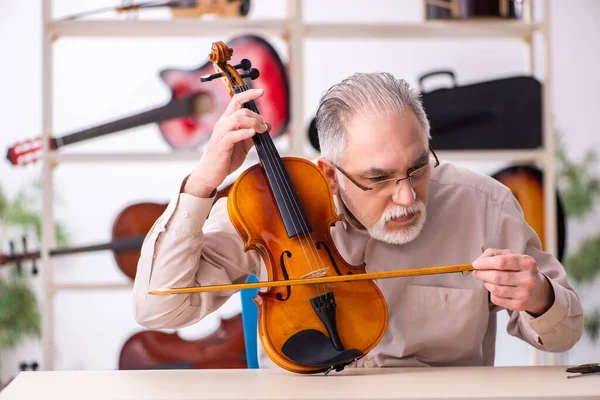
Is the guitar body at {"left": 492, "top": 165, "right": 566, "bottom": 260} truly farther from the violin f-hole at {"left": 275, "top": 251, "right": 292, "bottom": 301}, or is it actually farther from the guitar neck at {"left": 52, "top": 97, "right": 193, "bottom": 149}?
the violin f-hole at {"left": 275, "top": 251, "right": 292, "bottom": 301}

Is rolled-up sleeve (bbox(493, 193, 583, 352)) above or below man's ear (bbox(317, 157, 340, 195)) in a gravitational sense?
below

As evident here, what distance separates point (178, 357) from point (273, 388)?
1513 mm

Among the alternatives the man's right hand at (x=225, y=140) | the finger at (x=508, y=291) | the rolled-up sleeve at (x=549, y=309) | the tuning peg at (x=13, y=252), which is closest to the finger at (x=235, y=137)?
the man's right hand at (x=225, y=140)

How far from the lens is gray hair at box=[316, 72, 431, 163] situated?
1.40 meters

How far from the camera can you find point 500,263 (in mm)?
1142

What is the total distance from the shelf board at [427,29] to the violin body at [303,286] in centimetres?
122

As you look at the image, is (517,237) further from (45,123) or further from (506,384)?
(45,123)

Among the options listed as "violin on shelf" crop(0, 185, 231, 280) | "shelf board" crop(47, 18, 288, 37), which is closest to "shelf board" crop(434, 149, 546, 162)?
"shelf board" crop(47, 18, 288, 37)

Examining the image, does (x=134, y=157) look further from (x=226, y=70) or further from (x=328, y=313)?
(x=328, y=313)

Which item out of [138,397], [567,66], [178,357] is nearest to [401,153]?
[138,397]

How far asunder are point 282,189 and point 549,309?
509mm

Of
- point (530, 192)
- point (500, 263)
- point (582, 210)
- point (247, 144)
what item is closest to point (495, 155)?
point (530, 192)

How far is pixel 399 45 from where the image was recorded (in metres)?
2.96

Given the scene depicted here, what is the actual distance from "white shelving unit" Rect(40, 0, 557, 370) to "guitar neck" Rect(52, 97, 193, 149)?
4.4 inches
